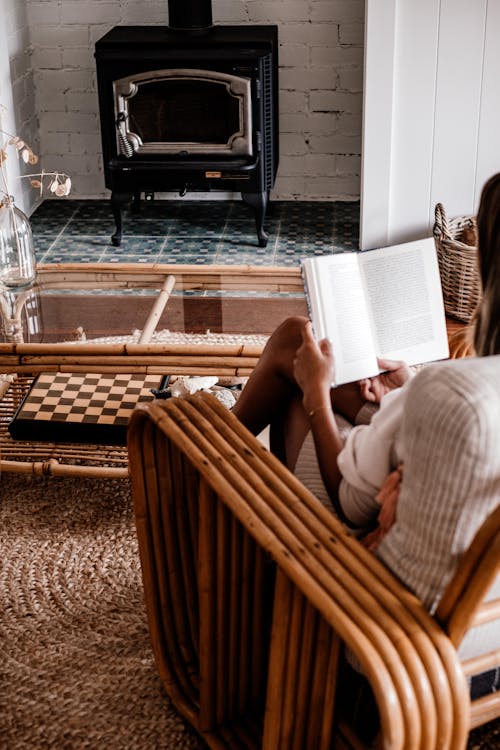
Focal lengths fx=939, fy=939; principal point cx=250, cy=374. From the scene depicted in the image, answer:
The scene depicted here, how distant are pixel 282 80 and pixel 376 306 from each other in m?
2.88

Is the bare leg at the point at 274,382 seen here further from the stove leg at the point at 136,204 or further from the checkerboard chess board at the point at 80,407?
the stove leg at the point at 136,204

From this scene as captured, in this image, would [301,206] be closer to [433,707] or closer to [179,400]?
[179,400]

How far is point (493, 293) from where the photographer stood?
1147 millimetres

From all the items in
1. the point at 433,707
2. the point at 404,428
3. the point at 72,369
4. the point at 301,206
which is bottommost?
the point at 301,206

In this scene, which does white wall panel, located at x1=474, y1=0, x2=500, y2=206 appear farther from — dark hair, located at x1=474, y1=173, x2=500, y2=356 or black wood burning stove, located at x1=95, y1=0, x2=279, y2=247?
dark hair, located at x1=474, y1=173, x2=500, y2=356

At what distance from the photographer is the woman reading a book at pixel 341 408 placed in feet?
3.77

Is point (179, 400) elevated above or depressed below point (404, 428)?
below

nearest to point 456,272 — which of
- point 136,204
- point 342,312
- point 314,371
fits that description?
point 136,204

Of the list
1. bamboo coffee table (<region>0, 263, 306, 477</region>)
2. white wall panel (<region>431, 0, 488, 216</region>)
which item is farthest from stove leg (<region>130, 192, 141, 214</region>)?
bamboo coffee table (<region>0, 263, 306, 477</region>)

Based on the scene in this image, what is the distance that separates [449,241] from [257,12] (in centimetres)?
155

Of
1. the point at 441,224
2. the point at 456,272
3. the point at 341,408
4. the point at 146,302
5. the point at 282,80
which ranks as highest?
the point at 282,80

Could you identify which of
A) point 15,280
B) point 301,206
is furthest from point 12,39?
point 15,280

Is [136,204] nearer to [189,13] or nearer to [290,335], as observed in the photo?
[189,13]

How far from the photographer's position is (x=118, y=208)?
154 inches
